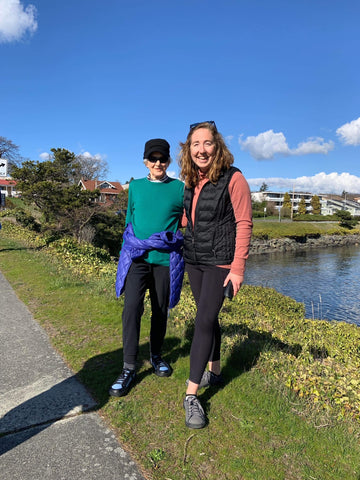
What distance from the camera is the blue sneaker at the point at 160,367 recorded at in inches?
114

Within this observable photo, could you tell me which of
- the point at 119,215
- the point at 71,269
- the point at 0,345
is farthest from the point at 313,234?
the point at 0,345

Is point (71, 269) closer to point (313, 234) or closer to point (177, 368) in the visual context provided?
point (177, 368)

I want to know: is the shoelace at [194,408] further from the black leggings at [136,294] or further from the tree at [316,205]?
the tree at [316,205]

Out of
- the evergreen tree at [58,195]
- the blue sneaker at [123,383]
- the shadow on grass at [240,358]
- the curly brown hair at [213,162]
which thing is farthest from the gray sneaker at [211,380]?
the evergreen tree at [58,195]

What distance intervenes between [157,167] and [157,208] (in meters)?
0.35

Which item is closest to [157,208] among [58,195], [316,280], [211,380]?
[211,380]

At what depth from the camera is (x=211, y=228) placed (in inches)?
93.3

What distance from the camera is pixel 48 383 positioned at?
9.02 feet

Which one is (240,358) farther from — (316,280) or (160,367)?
(316,280)

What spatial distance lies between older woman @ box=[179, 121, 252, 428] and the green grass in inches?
9.6

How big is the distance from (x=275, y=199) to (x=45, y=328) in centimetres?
10056

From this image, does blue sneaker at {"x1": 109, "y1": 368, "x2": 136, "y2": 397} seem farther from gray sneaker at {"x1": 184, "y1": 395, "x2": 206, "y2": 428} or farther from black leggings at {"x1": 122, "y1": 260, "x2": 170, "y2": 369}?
gray sneaker at {"x1": 184, "y1": 395, "x2": 206, "y2": 428}

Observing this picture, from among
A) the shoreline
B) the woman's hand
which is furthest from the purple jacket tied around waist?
the shoreline

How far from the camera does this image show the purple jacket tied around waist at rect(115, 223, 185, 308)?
8.70ft
